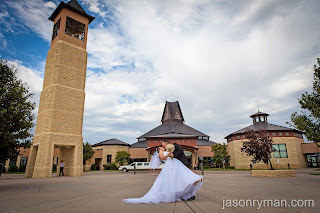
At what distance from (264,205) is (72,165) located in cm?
1937

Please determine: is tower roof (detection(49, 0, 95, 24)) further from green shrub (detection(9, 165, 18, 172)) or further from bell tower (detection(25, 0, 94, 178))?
green shrub (detection(9, 165, 18, 172))

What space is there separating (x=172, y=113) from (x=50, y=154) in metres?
35.4

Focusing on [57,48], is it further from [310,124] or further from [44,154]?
[310,124]

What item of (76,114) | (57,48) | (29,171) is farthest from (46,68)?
(29,171)

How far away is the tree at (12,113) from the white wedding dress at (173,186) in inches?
295

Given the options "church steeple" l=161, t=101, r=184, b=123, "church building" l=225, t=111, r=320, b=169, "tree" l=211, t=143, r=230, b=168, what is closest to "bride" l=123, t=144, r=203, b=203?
"tree" l=211, t=143, r=230, b=168

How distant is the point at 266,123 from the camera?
3838 cm

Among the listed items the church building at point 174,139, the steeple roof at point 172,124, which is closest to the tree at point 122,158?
the church building at point 174,139

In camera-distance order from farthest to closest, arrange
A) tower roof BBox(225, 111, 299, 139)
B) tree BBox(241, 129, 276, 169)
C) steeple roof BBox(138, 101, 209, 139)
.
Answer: steeple roof BBox(138, 101, 209, 139) < tower roof BBox(225, 111, 299, 139) < tree BBox(241, 129, 276, 169)

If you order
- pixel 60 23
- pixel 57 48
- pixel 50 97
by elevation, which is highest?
pixel 60 23

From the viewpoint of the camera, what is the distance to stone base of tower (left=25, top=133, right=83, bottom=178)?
17.7m

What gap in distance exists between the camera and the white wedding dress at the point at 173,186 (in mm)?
5184

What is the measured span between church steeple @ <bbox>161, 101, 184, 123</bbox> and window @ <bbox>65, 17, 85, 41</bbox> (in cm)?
3116

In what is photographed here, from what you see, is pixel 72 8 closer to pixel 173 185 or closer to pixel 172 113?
pixel 173 185
